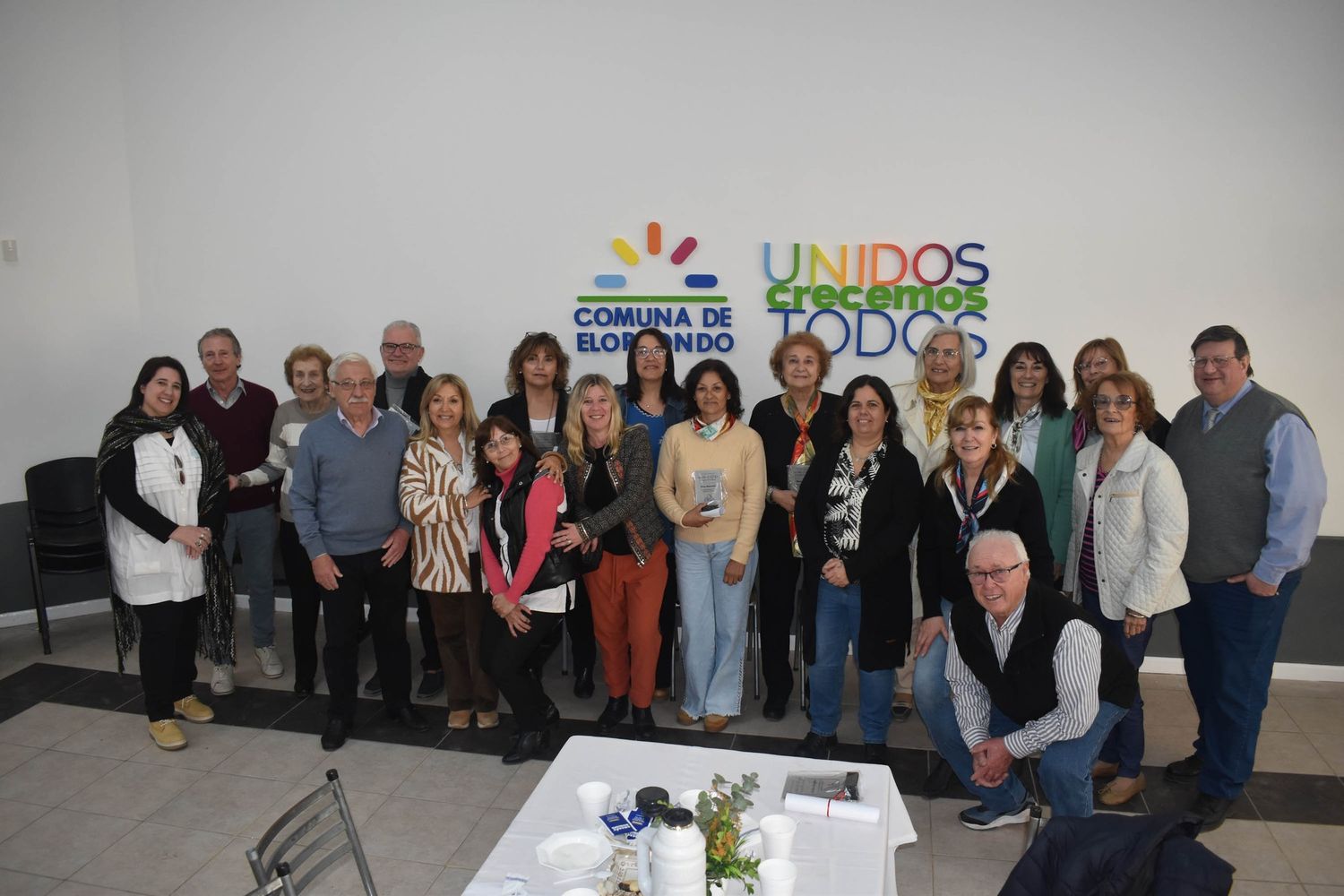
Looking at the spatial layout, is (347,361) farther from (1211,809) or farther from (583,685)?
(1211,809)

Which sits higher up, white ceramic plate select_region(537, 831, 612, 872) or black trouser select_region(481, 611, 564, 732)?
white ceramic plate select_region(537, 831, 612, 872)

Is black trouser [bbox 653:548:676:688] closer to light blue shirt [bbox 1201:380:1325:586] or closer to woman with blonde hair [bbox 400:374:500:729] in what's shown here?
woman with blonde hair [bbox 400:374:500:729]

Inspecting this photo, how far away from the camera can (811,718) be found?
376 centimetres

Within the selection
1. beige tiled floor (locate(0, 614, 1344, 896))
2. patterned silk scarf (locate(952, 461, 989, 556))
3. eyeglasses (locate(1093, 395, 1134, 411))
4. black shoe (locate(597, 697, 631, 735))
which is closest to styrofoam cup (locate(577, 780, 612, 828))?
beige tiled floor (locate(0, 614, 1344, 896))

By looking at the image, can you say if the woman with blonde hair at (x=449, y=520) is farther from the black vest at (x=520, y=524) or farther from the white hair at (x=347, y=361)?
the white hair at (x=347, y=361)

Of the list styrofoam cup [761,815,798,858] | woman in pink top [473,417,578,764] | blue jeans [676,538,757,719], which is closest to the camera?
styrofoam cup [761,815,798,858]

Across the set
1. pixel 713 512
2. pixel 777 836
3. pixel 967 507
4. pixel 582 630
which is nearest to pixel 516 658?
pixel 582 630

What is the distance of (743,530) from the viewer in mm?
3789

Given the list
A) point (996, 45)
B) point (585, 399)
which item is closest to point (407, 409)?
point (585, 399)

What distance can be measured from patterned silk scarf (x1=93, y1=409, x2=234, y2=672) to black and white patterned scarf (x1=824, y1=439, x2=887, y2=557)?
8.69 ft

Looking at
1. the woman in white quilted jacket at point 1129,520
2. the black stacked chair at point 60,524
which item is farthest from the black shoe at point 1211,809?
the black stacked chair at point 60,524

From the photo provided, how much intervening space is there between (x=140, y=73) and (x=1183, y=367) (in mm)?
6146

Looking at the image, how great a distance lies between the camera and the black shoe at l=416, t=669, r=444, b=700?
445cm

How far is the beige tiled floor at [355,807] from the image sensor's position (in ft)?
9.99
